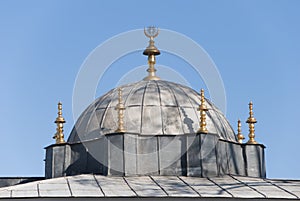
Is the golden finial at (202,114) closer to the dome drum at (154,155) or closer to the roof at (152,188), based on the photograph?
the dome drum at (154,155)

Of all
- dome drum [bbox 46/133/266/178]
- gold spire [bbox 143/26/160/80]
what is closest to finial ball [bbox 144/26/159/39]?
gold spire [bbox 143/26/160/80]

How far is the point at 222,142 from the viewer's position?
62.5 metres

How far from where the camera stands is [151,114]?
63000 millimetres

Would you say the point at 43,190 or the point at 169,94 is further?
the point at 169,94

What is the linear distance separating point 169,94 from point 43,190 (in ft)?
40.6

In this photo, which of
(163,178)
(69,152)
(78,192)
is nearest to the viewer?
(78,192)

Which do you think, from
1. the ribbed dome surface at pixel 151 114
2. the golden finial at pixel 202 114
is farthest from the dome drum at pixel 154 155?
the ribbed dome surface at pixel 151 114

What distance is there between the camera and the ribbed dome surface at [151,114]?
62.5 meters

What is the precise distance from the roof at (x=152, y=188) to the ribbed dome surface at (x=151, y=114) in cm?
391

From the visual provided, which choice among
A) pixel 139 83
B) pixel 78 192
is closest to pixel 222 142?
pixel 139 83

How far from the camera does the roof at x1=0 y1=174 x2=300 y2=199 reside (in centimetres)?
5409

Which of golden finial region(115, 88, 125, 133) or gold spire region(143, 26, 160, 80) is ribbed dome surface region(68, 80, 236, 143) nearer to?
golden finial region(115, 88, 125, 133)

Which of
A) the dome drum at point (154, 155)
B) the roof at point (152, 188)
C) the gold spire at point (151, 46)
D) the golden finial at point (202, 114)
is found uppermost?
the gold spire at point (151, 46)

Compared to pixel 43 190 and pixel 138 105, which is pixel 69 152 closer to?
pixel 138 105
